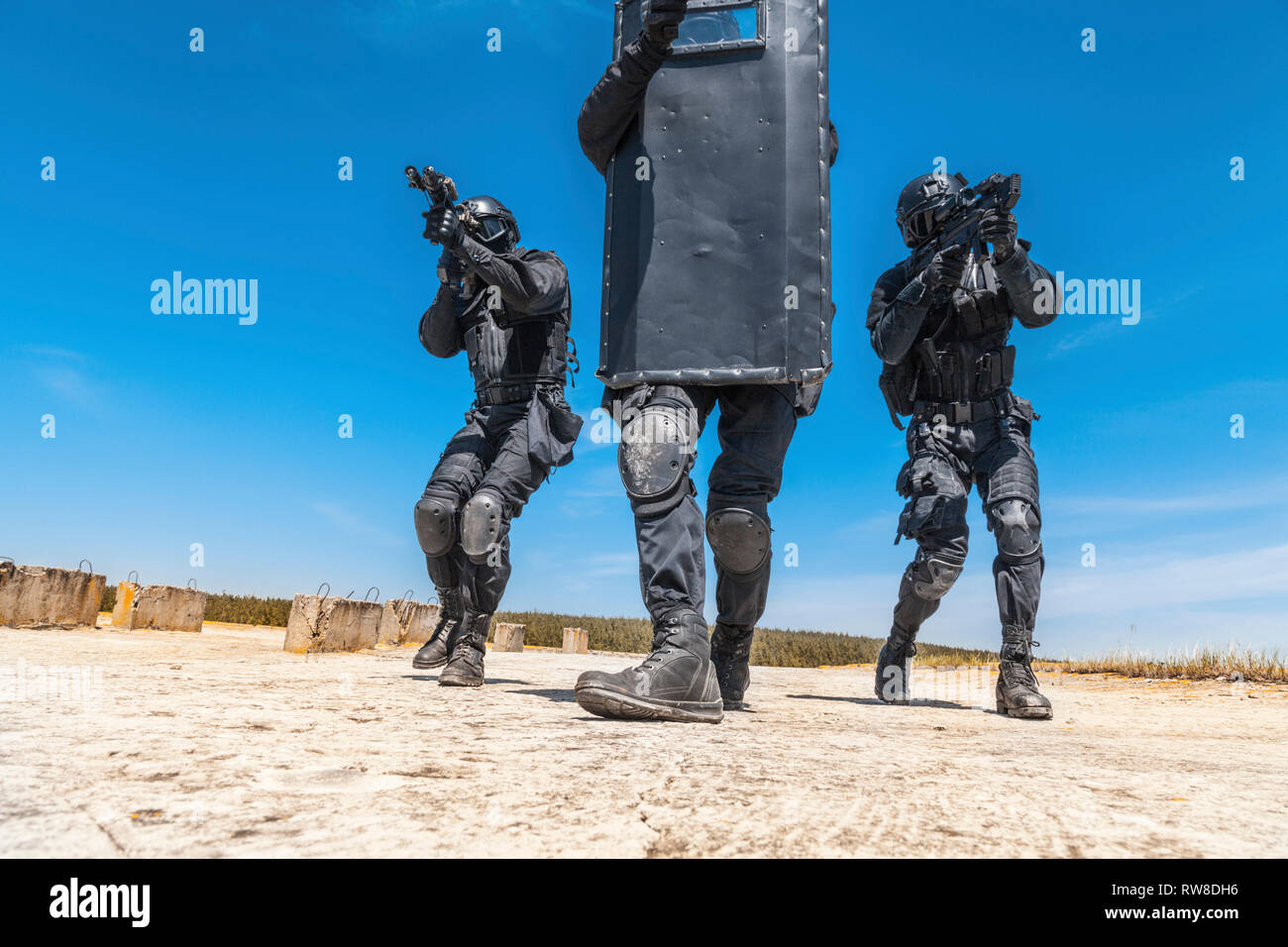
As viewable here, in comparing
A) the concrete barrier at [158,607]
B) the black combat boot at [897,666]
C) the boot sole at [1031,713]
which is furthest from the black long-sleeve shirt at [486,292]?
the concrete barrier at [158,607]

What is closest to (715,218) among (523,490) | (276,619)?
(523,490)

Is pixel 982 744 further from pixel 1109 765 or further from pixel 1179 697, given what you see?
pixel 1179 697

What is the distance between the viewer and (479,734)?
1.64 m

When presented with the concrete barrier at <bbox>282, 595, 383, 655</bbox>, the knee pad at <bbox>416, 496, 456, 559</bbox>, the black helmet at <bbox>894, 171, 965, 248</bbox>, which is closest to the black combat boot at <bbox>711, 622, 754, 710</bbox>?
the knee pad at <bbox>416, 496, 456, 559</bbox>

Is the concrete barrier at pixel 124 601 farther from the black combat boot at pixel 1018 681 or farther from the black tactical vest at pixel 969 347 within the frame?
the black combat boot at pixel 1018 681

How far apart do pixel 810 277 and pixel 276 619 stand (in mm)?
14821

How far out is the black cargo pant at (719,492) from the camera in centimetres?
208

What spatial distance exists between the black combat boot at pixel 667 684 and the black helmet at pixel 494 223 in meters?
2.97

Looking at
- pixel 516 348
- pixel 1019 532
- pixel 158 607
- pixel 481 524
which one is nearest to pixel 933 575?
pixel 1019 532

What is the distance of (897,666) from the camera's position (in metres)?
4.11

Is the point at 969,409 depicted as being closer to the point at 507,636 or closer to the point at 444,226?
the point at 444,226

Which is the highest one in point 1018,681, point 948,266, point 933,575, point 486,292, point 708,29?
point 708,29

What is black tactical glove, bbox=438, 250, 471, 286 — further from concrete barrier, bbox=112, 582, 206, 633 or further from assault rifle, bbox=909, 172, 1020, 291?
concrete barrier, bbox=112, 582, 206, 633

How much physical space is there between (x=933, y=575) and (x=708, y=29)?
259 centimetres
